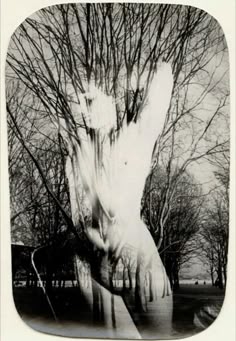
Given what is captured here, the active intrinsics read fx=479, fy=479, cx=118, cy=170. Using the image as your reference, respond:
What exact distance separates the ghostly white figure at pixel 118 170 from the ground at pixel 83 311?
2.5 inches

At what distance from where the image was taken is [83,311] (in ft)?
4.05

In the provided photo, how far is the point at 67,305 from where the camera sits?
4.06ft

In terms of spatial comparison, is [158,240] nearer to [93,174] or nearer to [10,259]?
[93,174]

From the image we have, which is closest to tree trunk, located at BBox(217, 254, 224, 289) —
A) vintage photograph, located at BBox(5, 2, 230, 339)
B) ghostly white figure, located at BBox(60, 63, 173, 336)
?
vintage photograph, located at BBox(5, 2, 230, 339)

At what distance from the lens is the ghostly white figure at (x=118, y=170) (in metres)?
1.21

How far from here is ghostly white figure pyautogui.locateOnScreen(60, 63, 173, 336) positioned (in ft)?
3.96

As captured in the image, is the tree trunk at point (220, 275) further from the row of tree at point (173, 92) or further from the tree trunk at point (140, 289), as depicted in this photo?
the tree trunk at point (140, 289)

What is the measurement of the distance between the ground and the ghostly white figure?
63 millimetres

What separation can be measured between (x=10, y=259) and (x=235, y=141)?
0.66 metres

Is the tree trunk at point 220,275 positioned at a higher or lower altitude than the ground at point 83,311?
higher

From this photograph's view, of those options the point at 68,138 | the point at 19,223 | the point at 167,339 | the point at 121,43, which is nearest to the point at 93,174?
the point at 68,138

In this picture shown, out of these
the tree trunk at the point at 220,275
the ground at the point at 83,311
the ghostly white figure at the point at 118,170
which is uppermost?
the ghostly white figure at the point at 118,170

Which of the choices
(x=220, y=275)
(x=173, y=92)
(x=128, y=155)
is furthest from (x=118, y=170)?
(x=220, y=275)

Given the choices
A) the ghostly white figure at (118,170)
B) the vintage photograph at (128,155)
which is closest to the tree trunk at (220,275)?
the vintage photograph at (128,155)
